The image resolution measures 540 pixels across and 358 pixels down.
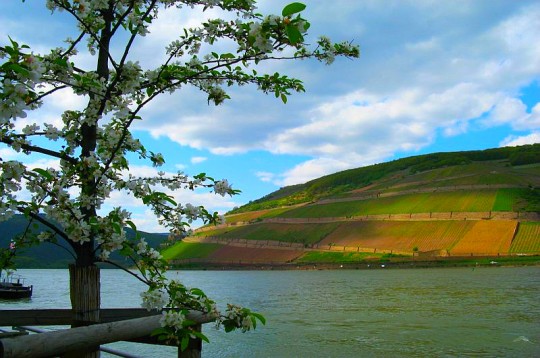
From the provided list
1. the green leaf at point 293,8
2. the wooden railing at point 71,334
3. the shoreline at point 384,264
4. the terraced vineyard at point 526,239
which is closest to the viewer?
the green leaf at point 293,8

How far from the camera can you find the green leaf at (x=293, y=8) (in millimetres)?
2869

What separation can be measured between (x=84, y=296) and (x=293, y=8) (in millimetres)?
2651

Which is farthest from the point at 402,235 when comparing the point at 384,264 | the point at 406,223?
the point at 384,264

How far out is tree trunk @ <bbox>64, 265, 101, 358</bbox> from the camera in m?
4.13

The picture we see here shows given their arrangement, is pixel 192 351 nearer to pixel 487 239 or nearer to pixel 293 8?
pixel 293 8

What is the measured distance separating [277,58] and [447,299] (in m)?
42.0

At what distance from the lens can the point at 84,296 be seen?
414cm

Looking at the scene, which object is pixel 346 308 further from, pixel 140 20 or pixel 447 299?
pixel 140 20

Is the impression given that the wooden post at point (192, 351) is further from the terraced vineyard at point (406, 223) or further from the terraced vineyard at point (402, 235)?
the terraced vineyard at point (402, 235)

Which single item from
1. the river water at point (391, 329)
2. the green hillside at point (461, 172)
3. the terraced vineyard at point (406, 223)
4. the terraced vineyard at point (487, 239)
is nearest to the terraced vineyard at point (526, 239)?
the terraced vineyard at point (406, 223)

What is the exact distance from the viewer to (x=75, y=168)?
3992 millimetres

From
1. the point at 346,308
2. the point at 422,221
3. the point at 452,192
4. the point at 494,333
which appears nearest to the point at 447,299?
the point at 346,308

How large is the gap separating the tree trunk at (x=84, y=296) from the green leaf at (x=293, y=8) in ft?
8.04

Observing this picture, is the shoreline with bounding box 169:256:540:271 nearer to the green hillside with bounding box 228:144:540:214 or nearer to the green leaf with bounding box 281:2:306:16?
the green hillside with bounding box 228:144:540:214
